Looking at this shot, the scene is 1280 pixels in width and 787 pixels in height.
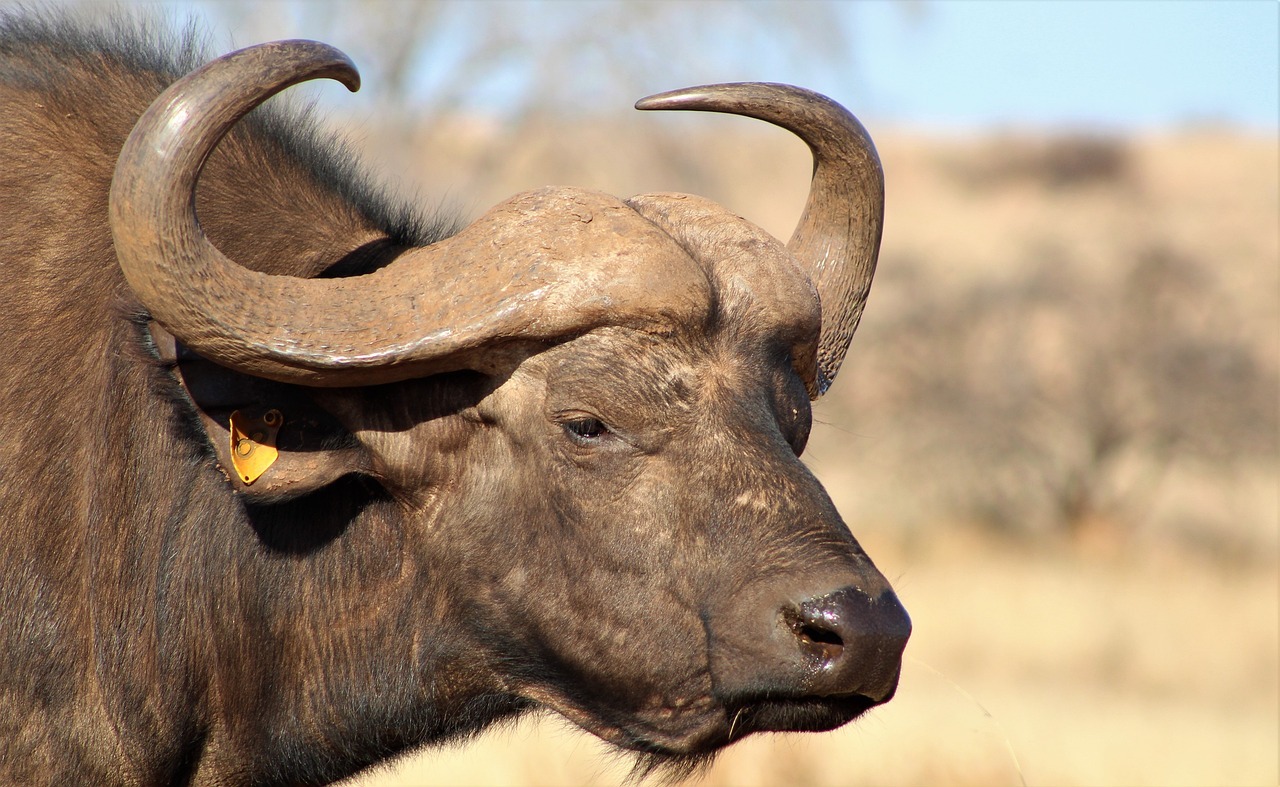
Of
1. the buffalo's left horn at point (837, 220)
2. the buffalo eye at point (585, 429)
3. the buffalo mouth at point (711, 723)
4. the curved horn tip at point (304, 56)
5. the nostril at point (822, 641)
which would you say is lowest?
the buffalo mouth at point (711, 723)

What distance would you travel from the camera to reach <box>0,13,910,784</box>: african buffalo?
11.0 ft

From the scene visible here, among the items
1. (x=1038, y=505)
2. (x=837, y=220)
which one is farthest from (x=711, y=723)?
(x=1038, y=505)

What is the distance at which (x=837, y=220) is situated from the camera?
15.0ft

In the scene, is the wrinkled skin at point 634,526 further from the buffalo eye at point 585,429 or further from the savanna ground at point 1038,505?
the savanna ground at point 1038,505

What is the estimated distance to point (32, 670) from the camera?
3.75 metres

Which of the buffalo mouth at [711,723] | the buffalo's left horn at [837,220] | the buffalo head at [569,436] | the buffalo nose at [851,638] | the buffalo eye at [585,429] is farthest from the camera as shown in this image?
Answer: the buffalo's left horn at [837,220]

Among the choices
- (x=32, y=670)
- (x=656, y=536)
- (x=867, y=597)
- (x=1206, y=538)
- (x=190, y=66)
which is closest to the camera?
(x=867, y=597)

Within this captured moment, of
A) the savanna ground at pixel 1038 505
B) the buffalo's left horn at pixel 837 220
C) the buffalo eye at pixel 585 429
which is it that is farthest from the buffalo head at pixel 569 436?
the buffalo's left horn at pixel 837 220

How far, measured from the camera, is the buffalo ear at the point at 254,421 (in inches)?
141

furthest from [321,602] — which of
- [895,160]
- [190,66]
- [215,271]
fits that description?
[895,160]

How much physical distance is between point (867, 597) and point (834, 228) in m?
1.73

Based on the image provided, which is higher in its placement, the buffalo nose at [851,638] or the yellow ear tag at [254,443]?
the buffalo nose at [851,638]

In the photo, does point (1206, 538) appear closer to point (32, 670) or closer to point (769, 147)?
point (32, 670)

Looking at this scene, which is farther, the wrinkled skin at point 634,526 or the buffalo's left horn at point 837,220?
the buffalo's left horn at point 837,220
